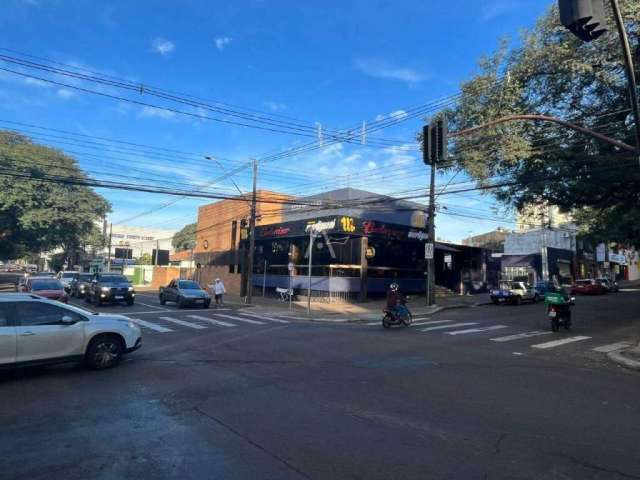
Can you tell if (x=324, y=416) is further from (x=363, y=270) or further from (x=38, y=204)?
(x=38, y=204)

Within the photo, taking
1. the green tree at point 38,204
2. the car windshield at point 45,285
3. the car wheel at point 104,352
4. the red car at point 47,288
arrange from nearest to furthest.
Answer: the car wheel at point 104,352 < the red car at point 47,288 < the car windshield at point 45,285 < the green tree at point 38,204

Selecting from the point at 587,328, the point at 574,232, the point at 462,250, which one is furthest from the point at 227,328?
the point at 574,232

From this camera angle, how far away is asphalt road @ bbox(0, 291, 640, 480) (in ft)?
14.4

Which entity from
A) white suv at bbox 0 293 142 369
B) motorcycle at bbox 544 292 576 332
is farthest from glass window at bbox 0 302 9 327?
motorcycle at bbox 544 292 576 332

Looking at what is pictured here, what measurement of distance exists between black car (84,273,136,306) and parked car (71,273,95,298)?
336 centimetres

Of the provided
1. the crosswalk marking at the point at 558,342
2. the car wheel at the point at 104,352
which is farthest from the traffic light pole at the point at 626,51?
the car wheel at the point at 104,352

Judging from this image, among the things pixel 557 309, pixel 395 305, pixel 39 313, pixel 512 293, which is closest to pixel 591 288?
pixel 512 293

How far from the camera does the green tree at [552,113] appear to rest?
16.4 meters

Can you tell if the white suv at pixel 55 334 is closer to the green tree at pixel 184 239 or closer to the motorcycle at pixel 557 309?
the motorcycle at pixel 557 309

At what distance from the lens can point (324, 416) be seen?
19.4ft

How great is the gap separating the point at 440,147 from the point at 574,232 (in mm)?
49969

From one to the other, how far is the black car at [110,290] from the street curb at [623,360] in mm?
22145

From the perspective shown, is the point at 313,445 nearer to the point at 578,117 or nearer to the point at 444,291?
the point at 578,117

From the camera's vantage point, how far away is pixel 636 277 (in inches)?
2923
